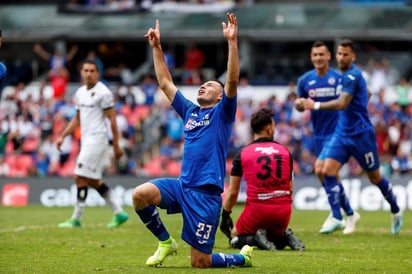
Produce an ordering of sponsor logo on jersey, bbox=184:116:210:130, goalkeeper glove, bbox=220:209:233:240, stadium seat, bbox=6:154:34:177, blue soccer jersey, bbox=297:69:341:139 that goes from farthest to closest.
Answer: stadium seat, bbox=6:154:34:177 < blue soccer jersey, bbox=297:69:341:139 < goalkeeper glove, bbox=220:209:233:240 < sponsor logo on jersey, bbox=184:116:210:130

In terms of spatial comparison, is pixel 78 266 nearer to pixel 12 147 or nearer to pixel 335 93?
pixel 335 93

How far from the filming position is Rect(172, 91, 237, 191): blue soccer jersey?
1120cm

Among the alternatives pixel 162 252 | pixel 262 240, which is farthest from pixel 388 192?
pixel 162 252

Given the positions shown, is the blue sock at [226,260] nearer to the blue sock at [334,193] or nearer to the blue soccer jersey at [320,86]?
the blue sock at [334,193]

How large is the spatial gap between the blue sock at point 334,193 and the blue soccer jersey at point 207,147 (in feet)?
17.2

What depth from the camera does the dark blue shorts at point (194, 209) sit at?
11039 mm

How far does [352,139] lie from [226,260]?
214 inches

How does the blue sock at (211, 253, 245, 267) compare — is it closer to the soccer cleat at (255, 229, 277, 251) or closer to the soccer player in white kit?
the soccer cleat at (255, 229, 277, 251)

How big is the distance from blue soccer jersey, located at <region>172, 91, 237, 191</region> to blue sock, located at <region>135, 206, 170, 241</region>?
47 centimetres

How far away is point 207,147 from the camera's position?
36.9 feet

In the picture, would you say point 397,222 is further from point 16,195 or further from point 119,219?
point 16,195

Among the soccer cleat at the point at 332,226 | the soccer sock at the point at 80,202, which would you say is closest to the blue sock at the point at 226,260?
the soccer cleat at the point at 332,226

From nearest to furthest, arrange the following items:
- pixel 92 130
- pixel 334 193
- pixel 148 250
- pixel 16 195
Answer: pixel 148 250 < pixel 334 193 < pixel 92 130 < pixel 16 195

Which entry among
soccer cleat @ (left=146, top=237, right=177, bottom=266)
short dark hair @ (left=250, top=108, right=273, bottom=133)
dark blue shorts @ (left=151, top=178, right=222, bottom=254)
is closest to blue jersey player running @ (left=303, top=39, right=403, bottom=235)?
short dark hair @ (left=250, top=108, right=273, bottom=133)
